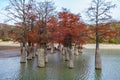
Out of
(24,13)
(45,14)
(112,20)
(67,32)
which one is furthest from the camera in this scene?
(24,13)

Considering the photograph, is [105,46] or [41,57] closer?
[41,57]

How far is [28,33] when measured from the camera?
41.9 meters

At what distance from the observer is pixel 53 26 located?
38.7 meters

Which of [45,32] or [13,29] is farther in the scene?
[13,29]

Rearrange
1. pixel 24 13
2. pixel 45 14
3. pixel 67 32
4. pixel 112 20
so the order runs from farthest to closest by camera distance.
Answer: pixel 24 13, pixel 45 14, pixel 67 32, pixel 112 20

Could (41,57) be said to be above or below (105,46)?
below

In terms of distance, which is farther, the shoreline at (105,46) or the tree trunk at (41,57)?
the shoreline at (105,46)

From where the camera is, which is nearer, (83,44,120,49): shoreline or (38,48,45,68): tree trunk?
(38,48,45,68): tree trunk

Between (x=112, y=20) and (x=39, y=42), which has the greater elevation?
(x=112, y=20)

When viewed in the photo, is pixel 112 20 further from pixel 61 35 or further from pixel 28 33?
pixel 28 33

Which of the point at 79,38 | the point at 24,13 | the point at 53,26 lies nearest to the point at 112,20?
the point at 79,38

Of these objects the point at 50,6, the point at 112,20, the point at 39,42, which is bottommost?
the point at 39,42

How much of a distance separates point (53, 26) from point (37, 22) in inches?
115

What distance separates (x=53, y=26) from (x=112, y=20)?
8.56 meters
